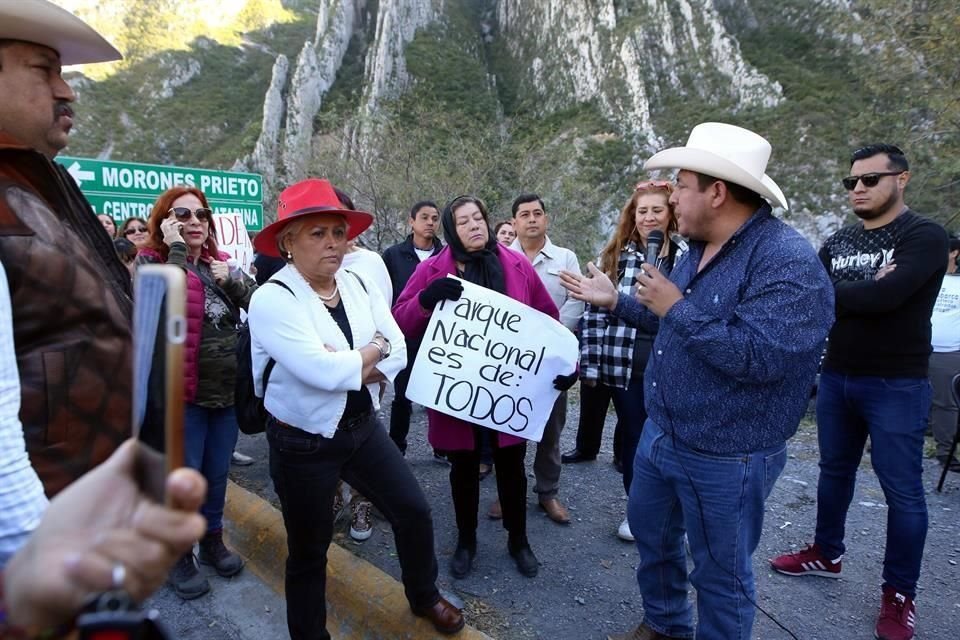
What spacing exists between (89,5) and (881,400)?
326ft

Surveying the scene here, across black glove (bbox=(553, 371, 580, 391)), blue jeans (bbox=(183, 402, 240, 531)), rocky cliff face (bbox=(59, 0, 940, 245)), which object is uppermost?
rocky cliff face (bbox=(59, 0, 940, 245))

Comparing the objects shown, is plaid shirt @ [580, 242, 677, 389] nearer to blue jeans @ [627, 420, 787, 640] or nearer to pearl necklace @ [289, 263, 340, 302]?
blue jeans @ [627, 420, 787, 640]

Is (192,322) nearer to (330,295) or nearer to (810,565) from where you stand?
(330,295)

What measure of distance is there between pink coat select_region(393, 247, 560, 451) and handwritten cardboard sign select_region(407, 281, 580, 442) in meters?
0.13

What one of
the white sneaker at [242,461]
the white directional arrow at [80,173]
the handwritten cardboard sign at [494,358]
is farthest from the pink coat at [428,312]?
the white directional arrow at [80,173]

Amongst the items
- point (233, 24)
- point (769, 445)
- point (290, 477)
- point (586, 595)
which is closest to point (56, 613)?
point (290, 477)

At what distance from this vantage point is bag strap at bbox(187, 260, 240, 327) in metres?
3.29

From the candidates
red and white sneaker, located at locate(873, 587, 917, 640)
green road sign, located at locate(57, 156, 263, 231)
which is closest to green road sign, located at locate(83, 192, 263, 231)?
green road sign, located at locate(57, 156, 263, 231)

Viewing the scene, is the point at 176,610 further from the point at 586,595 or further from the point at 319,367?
the point at 586,595

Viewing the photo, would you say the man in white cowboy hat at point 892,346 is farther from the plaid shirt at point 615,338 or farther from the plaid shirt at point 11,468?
the plaid shirt at point 11,468

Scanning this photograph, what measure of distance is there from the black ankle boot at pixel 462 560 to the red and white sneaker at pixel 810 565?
1815 mm

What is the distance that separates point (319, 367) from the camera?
7.29ft

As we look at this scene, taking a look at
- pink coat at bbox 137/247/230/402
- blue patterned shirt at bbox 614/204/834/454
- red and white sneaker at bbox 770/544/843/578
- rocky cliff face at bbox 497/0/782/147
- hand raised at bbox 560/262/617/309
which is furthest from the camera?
rocky cliff face at bbox 497/0/782/147

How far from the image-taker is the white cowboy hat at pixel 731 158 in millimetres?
2066
